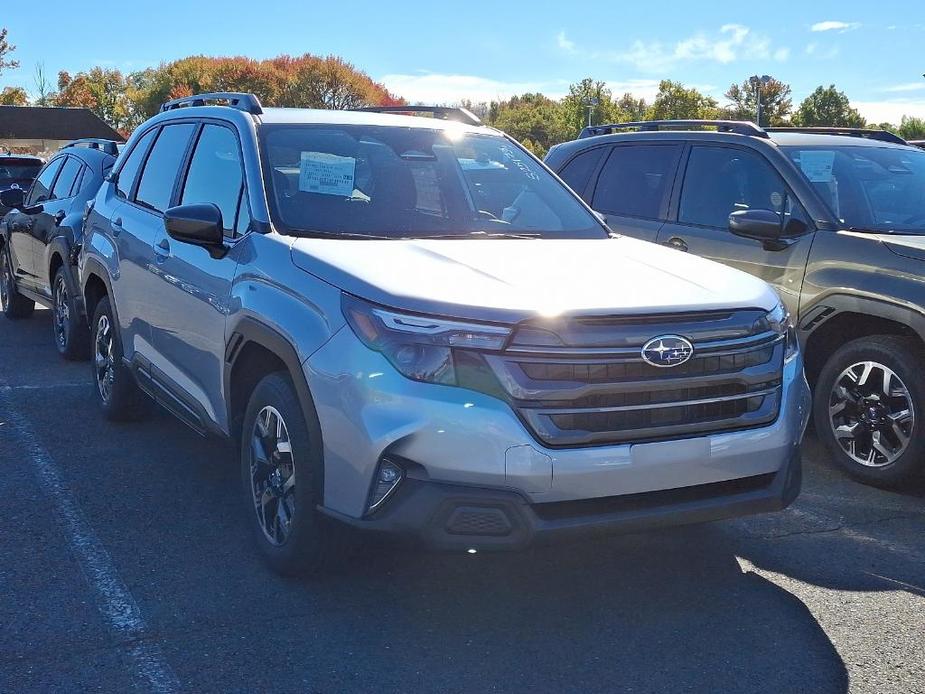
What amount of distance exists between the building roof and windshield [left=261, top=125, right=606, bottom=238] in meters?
75.2

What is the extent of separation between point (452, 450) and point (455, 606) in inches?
33.6

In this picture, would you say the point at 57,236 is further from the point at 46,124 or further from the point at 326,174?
the point at 46,124

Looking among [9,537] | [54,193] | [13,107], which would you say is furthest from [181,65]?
[9,537]

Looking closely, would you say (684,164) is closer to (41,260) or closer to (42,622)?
(42,622)

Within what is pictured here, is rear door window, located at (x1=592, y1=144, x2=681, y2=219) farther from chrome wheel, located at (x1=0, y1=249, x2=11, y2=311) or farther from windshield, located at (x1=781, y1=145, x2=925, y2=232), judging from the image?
chrome wheel, located at (x1=0, y1=249, x2=11, y2=311)

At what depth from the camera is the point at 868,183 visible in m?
6.32

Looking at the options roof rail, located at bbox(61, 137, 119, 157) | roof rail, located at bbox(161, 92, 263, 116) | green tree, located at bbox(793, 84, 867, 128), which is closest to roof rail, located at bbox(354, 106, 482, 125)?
roof rail, located at bbox(161, 92, 263, 116)

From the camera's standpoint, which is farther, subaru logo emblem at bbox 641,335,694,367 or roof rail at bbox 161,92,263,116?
roof rail at bbox 161,92,263,116

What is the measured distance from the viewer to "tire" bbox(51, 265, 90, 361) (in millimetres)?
8406

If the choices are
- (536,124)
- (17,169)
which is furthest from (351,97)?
(17,169)

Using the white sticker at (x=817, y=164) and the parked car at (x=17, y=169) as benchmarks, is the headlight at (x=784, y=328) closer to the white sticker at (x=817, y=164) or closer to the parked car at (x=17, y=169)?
the white sticker at (x=817, y=164)

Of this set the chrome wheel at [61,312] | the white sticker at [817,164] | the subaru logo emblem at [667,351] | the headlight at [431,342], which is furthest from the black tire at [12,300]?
the subaru logo emblem at [667,351]

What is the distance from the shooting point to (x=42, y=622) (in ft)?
12.4

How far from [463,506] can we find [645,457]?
25.0 inches
